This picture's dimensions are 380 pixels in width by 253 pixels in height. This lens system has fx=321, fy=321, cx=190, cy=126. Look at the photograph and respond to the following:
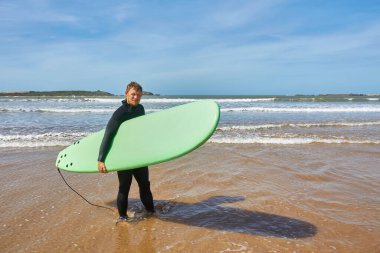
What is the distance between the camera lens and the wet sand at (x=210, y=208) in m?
3.01

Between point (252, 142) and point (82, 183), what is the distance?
4.99 m

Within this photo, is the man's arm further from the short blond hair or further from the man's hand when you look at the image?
the short blond hair

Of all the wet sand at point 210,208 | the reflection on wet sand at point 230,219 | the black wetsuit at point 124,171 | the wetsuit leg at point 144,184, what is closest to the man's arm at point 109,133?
the black wetsuit at point 124,171

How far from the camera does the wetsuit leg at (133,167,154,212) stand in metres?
3.60

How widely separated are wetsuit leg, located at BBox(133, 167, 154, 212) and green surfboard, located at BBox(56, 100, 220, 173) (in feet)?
1.02

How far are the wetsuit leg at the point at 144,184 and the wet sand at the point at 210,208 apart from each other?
0.63ft

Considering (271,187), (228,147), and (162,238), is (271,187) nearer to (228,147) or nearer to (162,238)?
(162,238)

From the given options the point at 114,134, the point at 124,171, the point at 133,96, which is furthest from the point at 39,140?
the point at 133,96

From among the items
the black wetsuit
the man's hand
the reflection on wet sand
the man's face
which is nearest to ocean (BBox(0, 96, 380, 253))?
the reflection on wet sand

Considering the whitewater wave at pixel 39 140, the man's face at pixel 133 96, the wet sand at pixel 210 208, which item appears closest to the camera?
the wet sand at pixel 210 208

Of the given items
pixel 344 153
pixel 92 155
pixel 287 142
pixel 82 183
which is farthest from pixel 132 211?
pixel 287 142

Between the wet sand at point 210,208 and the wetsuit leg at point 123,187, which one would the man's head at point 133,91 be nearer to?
the wetsuit leg at point 123,187

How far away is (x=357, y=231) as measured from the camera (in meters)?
3.18

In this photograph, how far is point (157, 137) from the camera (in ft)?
11.3
